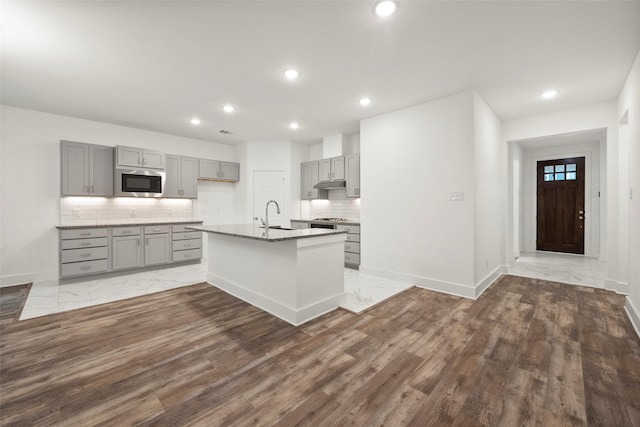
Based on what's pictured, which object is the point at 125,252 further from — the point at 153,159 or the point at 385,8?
the point at 385,8

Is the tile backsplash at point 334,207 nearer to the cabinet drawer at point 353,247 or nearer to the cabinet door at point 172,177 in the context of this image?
the cabinet drawer at point 353,247

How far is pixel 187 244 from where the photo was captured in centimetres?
545

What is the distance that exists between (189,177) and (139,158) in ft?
3.22

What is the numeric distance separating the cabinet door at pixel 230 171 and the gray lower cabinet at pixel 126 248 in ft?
7.03

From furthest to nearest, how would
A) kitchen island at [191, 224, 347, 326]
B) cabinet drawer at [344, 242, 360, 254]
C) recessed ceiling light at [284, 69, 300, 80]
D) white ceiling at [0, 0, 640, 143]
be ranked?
cabinet drawer at [344, 242, 360, 254] < recessed ceiling light at [284, 69, 300, 80] < kitchen island at [191, 224, 347, 326] < white ceiling at [0, 0, 640, 143]

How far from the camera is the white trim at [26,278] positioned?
13.6 ft

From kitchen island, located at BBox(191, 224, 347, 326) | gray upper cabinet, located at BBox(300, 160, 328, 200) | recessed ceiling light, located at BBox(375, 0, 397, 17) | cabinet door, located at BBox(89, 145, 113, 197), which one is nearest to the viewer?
recessed ceiling light, located at BBox(375, 0, 397, 17)

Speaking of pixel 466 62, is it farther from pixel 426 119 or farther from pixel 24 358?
pixel 24 358

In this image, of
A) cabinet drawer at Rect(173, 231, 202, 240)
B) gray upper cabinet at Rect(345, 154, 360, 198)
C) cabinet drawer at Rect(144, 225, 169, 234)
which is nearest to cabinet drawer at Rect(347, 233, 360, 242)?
gray upper cabinet at Rect(345, 154, 360, 198)

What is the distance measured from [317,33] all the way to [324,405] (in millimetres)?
2846

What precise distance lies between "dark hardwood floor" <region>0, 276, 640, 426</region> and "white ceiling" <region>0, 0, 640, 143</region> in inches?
106

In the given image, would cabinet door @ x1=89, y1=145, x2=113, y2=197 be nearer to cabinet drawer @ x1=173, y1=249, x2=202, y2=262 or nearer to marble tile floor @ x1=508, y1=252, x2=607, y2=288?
cabinet drawer @ x1=173, y1=249, x2=202, y2=262

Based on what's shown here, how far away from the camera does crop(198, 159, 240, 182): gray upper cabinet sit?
606 cm

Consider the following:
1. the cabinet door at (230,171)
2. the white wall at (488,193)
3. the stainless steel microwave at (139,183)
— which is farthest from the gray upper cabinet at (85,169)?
the white wall at (488,193)
